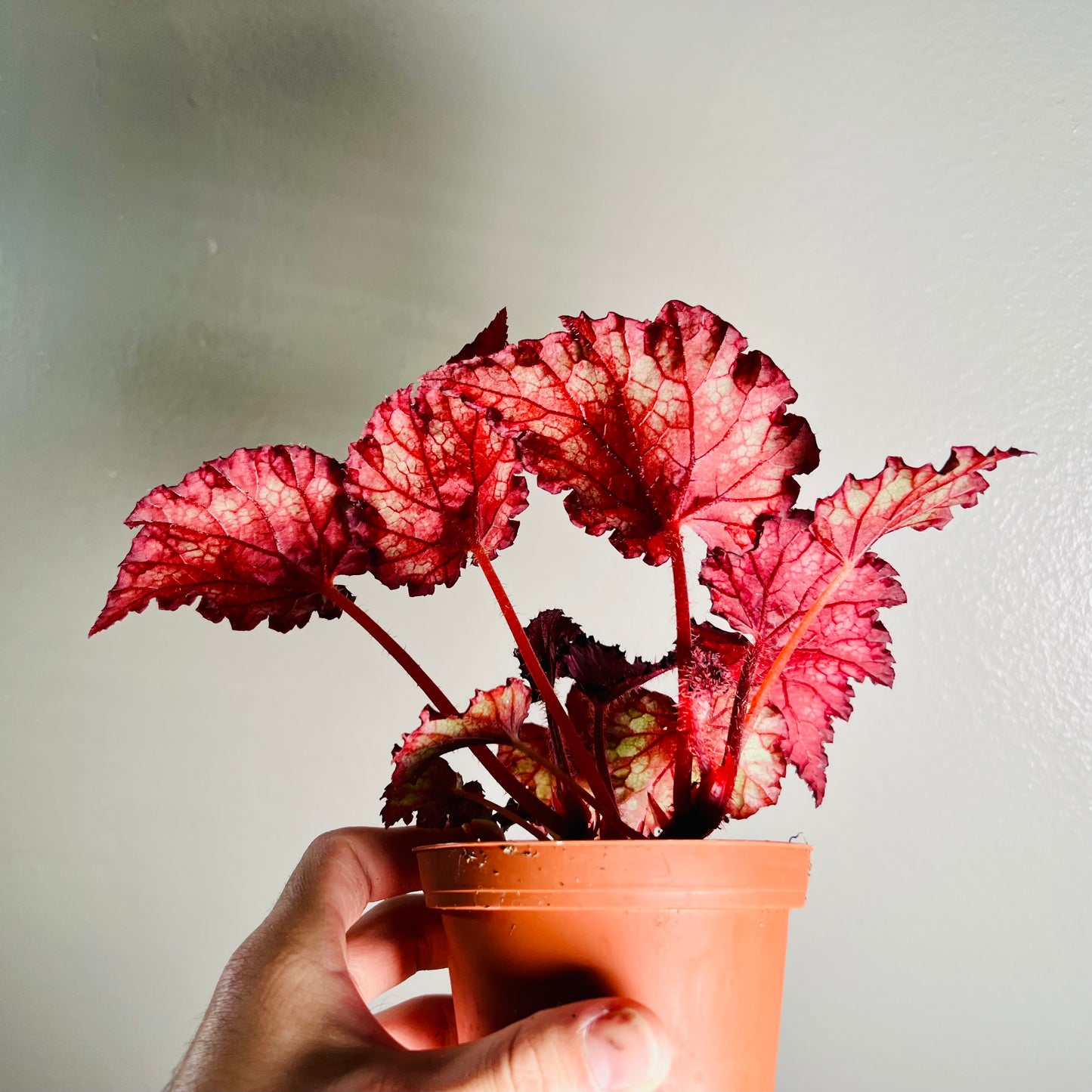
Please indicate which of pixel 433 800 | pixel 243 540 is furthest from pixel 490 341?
pixel 433 800

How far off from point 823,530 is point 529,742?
29cm

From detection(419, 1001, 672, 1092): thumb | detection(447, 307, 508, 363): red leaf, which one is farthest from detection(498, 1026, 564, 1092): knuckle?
detection(447, 307, 508, 363): red leaf

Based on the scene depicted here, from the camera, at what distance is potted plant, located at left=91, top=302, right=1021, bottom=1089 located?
1.67 feet

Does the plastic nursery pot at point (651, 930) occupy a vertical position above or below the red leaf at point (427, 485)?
below

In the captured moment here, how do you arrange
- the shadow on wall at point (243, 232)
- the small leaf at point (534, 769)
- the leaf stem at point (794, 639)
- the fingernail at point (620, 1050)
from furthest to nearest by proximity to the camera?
the shadow on wall at point (243, 232) → the small leaf at point (534, 769) → the leaf stem at point (794, 639) → the fingernail at point (620, 1050)

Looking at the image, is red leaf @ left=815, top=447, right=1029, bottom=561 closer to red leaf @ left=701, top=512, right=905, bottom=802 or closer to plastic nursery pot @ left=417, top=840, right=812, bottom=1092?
red leaf @ left=701, top=512, right=905, bottom=802

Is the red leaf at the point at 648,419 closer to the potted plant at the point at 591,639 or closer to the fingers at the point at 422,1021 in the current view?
the potted plant at the point at 591,639

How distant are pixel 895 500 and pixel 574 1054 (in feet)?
1.15

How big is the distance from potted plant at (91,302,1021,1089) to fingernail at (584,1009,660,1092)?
0.08ft

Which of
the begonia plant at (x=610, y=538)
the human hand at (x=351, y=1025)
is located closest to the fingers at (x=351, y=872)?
the human hand at (x=351, y=1025)

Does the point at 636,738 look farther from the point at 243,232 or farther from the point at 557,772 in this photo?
the point at 243,232

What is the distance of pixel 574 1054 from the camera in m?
0.47

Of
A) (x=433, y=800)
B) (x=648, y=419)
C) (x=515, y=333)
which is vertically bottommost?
(x=433, y=800)

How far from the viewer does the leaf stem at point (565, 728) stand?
586 millimetres
